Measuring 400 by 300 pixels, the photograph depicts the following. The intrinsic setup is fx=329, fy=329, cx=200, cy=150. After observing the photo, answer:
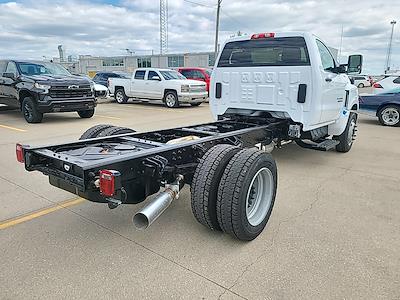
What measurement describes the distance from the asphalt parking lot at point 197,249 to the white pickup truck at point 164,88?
1103cm

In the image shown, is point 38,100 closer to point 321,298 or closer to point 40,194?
point 40,194

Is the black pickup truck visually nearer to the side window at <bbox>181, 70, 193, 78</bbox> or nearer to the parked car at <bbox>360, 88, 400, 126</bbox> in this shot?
the side window at <bbox>181, 70, 193, 78</bbox>

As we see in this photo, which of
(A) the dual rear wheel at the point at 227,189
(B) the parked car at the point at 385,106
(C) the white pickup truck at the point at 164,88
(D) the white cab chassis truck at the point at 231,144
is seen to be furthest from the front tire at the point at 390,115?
(A) the dual rear wheel at the point at 227,189

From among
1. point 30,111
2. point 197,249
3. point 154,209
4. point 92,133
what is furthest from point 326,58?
point 30,111

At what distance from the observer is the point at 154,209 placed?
2.56 meters

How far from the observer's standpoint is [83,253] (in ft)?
9.74

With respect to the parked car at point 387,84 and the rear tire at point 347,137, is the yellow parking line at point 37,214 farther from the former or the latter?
the parked car at point 387,84

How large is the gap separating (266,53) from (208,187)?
3.21 m

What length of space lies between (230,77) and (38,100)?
6.81 meters

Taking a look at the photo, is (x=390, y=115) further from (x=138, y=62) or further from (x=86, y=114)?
(x=138, y=62)

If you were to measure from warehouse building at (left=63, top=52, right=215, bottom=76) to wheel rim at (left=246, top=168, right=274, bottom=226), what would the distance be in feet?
124

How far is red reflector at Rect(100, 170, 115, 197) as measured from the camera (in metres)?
2.43

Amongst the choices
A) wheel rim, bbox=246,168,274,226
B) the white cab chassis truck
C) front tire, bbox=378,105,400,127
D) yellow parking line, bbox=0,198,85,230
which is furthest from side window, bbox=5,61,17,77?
front tire, bbox=378,105,400,127

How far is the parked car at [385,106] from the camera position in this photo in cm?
1064
